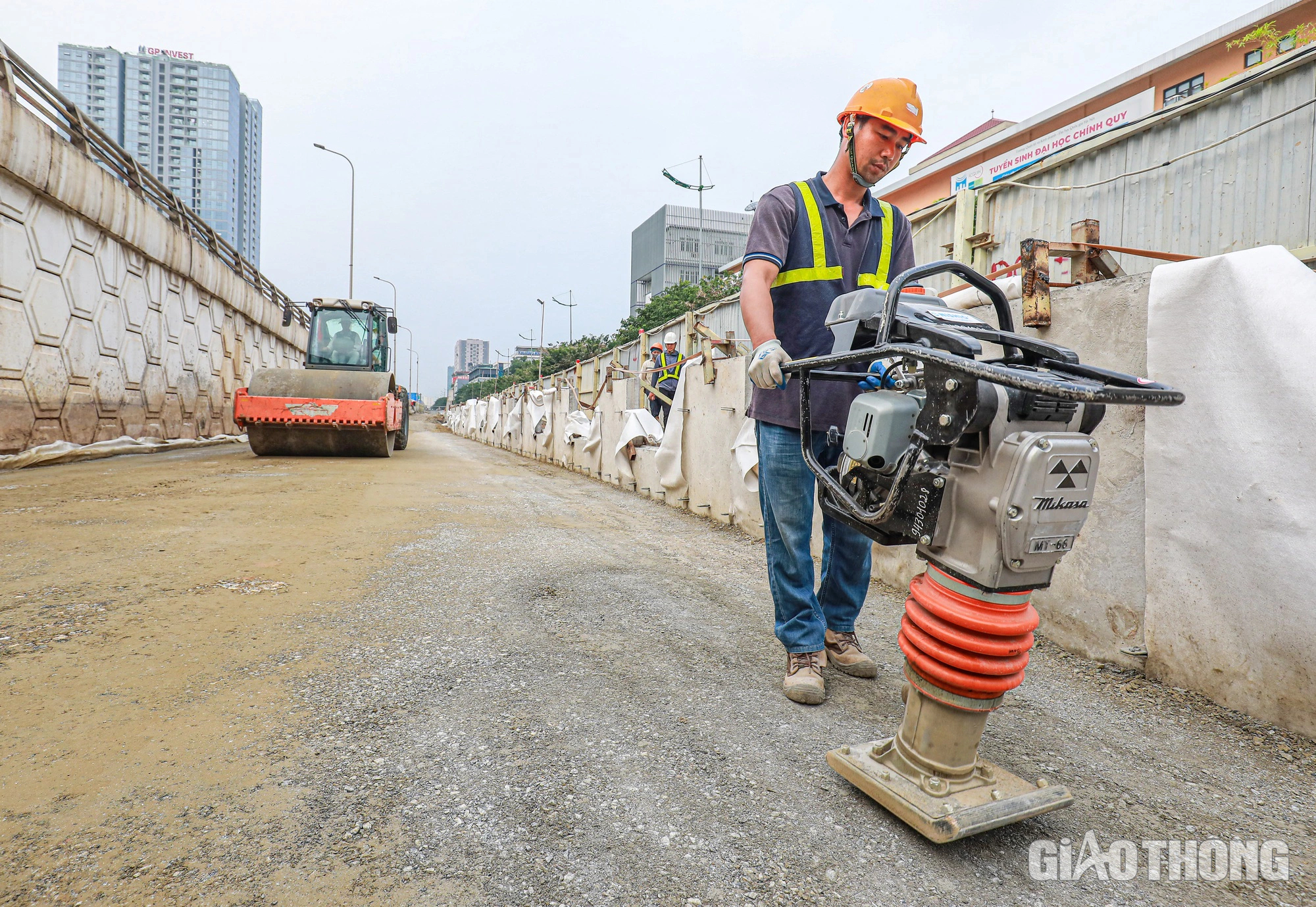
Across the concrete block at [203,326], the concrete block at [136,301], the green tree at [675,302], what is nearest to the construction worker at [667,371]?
the concrete block at [136,301]

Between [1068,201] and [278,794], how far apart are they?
22.1ft

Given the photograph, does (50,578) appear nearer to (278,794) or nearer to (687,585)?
Result: (278,794)

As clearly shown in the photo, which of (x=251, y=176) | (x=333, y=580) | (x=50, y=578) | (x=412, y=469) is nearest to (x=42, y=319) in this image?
(x=412, y=469)

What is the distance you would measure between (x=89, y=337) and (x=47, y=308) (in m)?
1.02

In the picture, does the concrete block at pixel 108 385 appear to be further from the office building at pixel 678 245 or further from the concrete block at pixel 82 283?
the office building at pixel 678 245

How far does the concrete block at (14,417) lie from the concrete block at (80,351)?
1051 millimetres

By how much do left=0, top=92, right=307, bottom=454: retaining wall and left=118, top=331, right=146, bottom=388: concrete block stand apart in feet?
0.08

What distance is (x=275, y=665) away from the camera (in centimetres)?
212

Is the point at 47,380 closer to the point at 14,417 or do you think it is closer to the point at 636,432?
the point at 14,417

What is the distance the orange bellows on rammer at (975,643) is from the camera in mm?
1262

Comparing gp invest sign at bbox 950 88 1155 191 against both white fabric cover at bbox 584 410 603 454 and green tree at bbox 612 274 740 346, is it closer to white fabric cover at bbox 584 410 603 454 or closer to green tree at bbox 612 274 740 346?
white fabric cover at bbox 584 410 603 454

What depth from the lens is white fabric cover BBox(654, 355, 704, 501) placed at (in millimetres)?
6504

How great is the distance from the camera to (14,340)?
26.2ft

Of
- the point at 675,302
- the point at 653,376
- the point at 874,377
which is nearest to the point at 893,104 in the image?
the point at 874,377
